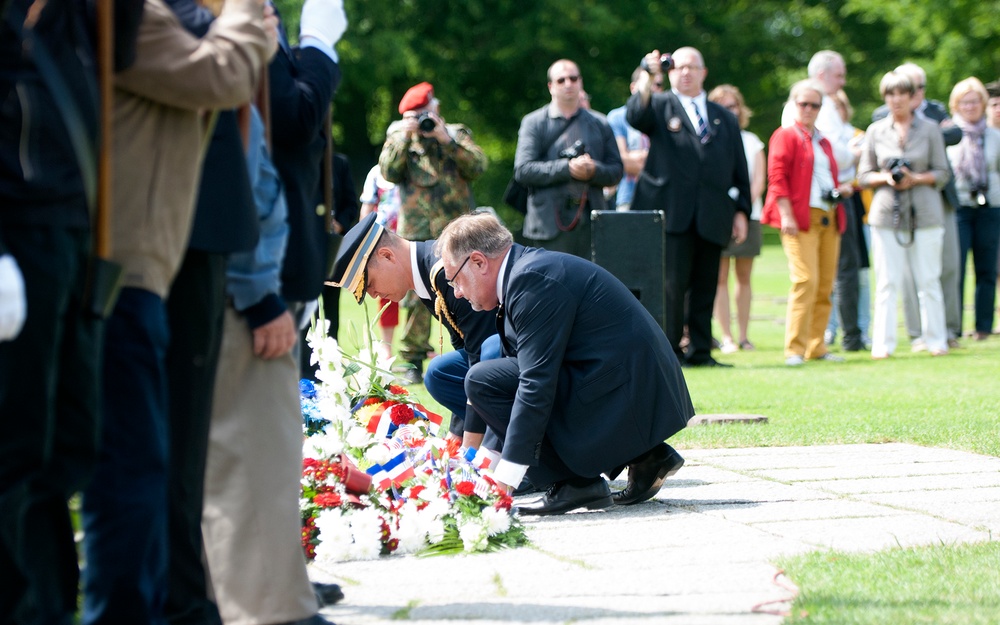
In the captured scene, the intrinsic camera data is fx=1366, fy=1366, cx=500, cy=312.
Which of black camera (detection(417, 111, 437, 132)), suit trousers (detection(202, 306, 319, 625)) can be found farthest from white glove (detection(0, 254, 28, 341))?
black camera (detection(417, 111, 437, 132))

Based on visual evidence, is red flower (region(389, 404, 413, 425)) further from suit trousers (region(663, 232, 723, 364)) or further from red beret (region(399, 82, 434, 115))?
suit trousers (region(663, 232, 723, 364))

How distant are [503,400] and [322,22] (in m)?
2.13

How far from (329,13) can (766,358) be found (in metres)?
8.39

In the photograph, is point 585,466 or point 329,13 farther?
point 585,466

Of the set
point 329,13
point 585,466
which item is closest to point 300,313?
point 329,13

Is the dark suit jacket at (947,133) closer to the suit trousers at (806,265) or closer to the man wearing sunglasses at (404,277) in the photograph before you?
the suit trousers at (806,265)

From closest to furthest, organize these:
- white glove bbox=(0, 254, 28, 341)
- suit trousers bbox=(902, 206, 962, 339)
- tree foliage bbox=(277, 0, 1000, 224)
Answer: white glove bbox=(0, 254, 28, 341), suit trousers bbox=(902, 206, 962, 339), tree foliage bbox=(277, 0, 1000, 224)

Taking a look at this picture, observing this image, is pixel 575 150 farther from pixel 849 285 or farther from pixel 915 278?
pixel 915 278

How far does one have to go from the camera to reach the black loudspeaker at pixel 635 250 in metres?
9.80

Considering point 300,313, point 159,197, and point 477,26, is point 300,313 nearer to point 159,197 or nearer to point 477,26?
Answer: point 159,197

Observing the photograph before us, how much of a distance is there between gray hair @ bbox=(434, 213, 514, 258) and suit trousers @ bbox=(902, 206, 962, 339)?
736cm

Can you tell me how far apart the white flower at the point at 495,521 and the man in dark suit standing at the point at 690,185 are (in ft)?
20.8

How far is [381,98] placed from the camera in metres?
36.9

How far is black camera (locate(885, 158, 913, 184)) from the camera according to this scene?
452 inches
